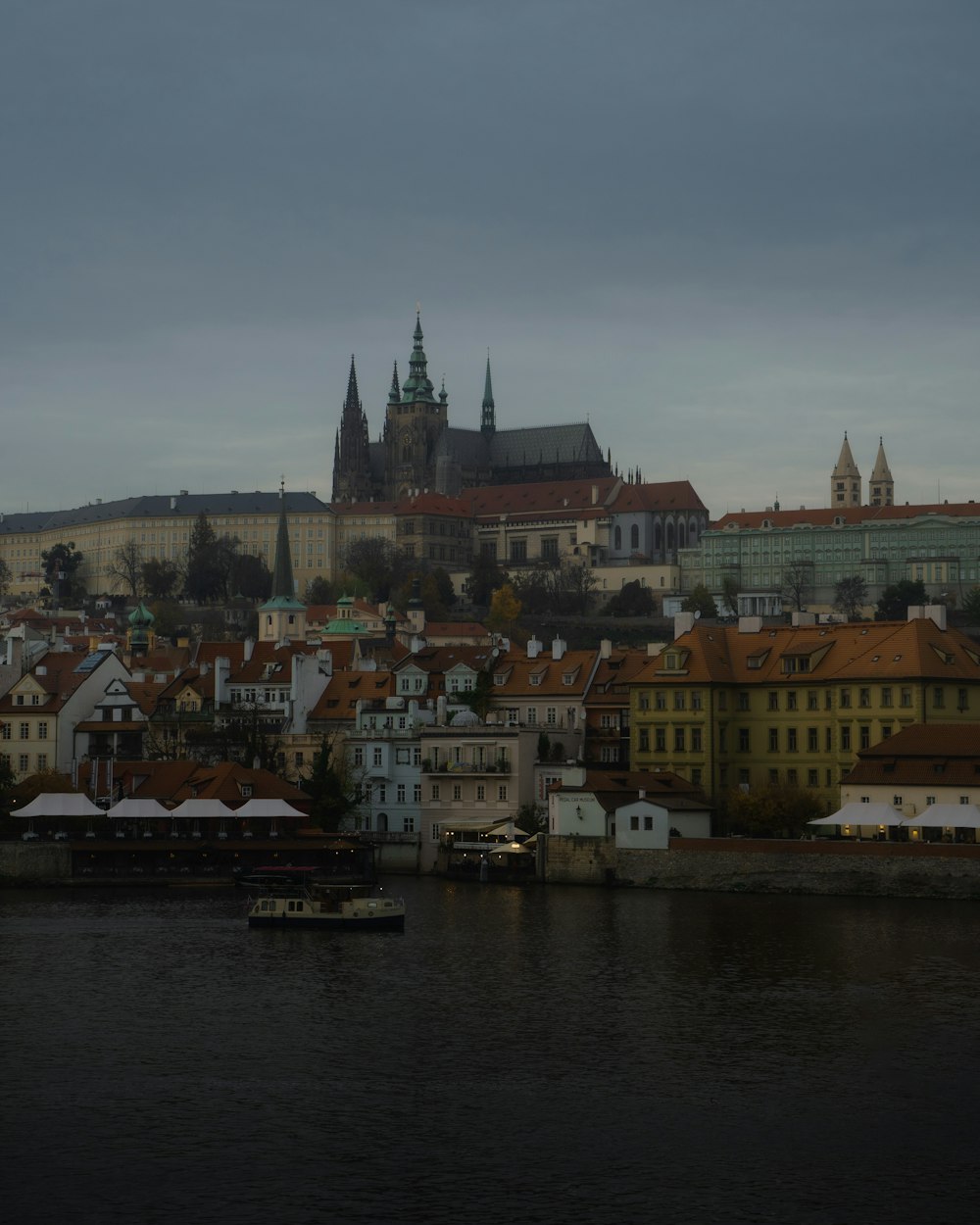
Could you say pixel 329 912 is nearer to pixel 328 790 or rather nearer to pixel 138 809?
pixel 138 809

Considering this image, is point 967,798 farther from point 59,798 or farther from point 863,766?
point 59,798

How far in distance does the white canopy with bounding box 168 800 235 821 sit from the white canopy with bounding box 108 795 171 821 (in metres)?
0.49

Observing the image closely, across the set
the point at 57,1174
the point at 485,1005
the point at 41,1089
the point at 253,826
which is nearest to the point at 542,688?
the point at 253,826

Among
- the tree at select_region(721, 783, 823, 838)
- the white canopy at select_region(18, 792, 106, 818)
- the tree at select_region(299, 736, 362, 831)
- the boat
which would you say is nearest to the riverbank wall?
the tree at select_region(721, 783, 823, 838)

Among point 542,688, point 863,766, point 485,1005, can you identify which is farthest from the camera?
point 542,688

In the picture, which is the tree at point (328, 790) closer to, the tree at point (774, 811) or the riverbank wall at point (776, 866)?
the riverbank wall at point (776, 866)

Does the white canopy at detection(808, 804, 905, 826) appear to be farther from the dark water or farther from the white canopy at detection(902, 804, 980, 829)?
the dark water

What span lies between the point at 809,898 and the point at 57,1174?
4169 cm

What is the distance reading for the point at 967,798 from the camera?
7638 centimetres

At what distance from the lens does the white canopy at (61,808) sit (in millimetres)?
83875

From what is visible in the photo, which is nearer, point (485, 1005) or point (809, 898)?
point (485, 1005)

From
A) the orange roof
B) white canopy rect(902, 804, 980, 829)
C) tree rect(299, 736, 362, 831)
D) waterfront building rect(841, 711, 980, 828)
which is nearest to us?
white canopy rect(902, 804, 980, 829)

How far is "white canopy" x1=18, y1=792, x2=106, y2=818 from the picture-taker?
275ft

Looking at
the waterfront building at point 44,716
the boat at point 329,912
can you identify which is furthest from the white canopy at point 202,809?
the waterfront building at point 44,716
